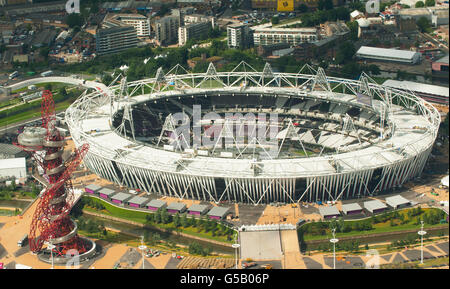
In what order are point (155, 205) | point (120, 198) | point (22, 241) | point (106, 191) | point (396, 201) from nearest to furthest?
1. point (22, 241)
2. point (396, 201)
3. point (155, 205)
4. point (120, 198)
5. point (106, 191)

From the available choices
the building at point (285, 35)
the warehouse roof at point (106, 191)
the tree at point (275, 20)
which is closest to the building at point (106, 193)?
the warehouse roof at point (106, 191)

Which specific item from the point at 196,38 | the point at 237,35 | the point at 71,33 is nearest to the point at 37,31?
the point at 71,33

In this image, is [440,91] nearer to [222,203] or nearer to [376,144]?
[376,144]

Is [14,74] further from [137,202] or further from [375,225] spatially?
[375,225]

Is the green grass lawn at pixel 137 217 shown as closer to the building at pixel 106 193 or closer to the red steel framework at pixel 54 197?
the building at pixel 106 193

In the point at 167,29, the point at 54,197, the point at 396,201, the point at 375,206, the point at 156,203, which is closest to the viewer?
the point at 54,197

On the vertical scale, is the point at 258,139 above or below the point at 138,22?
below

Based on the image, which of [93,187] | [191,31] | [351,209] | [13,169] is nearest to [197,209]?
[93,187]
